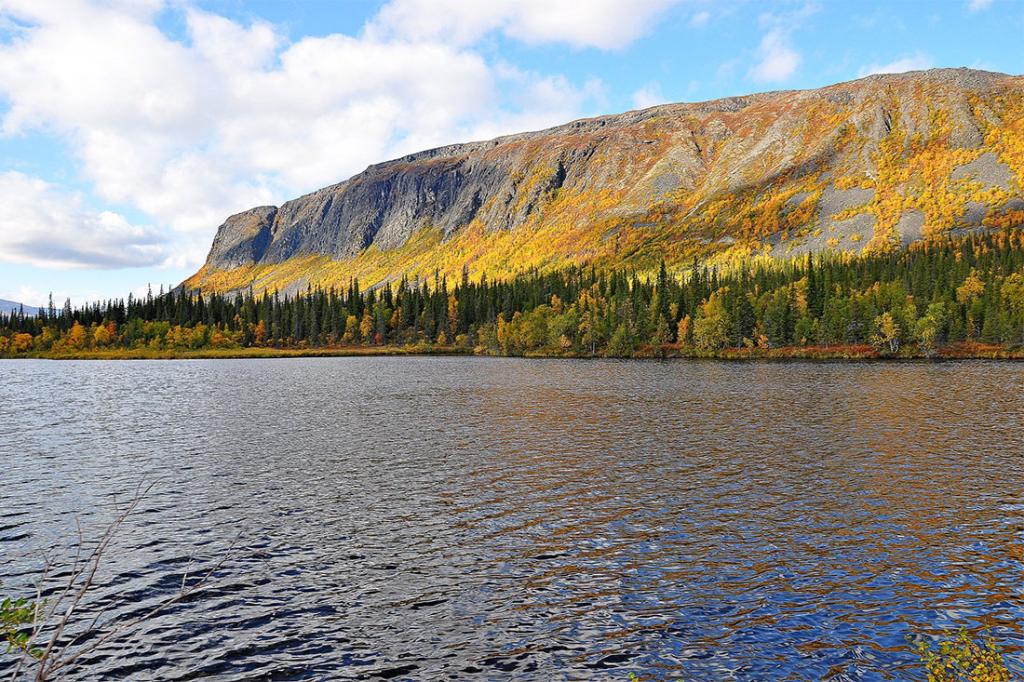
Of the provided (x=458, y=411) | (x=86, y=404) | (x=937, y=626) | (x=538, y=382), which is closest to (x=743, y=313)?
(x=538, y=382)

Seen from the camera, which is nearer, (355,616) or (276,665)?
(276,665)

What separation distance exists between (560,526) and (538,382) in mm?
79688

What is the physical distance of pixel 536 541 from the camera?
2705 cm

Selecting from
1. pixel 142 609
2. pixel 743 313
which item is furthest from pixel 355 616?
pixel 743 313

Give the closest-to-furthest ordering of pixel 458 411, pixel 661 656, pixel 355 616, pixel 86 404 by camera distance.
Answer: pixel 661 656
pixel 355 616
pixel 458 411
pixel 86 404

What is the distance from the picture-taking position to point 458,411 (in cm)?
7088

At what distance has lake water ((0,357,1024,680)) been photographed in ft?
58.9

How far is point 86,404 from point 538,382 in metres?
65.6

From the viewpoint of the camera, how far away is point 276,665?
677 inches

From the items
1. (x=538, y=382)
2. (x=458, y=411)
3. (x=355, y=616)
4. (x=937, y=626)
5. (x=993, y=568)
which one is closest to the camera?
(x=937, y=626)

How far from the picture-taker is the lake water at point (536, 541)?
1794cm

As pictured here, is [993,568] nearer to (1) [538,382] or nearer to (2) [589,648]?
(2) [589,648]

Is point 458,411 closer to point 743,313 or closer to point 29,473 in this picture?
point 29,473

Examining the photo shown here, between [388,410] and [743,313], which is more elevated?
[743,313]
